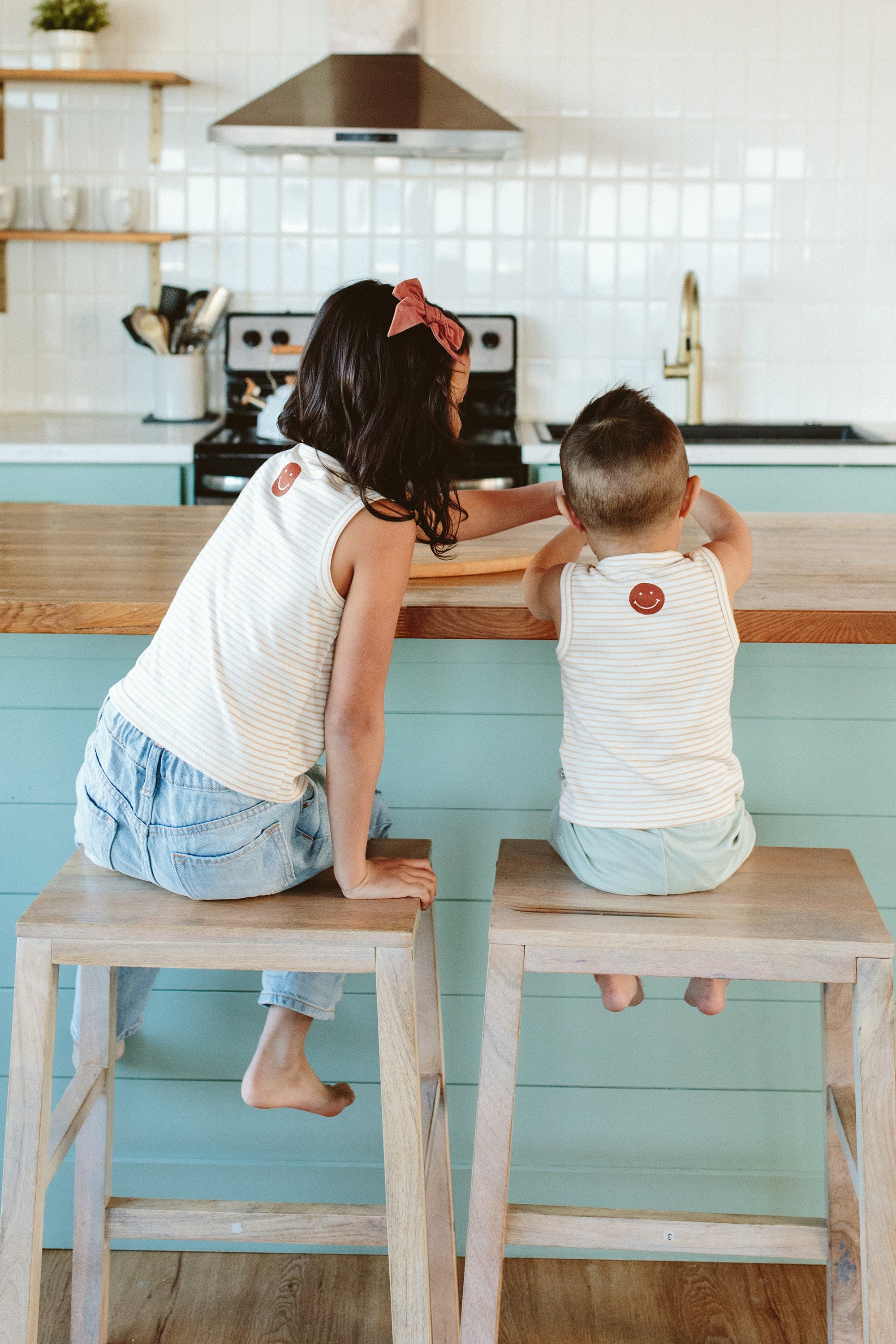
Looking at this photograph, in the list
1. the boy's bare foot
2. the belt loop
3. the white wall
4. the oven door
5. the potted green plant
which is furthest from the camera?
the white wall

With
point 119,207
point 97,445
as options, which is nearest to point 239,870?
point 97,445

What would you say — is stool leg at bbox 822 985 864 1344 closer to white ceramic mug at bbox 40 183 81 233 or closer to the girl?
the girl

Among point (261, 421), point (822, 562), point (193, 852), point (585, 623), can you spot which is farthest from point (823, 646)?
point (261, 421)

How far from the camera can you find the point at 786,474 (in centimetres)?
296

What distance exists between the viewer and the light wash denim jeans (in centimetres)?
124

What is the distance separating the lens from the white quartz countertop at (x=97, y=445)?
2908mm

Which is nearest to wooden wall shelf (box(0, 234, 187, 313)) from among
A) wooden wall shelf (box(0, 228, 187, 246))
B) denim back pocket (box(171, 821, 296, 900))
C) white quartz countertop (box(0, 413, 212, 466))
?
wooden wall shelf (box(0, 228, 187, 246))

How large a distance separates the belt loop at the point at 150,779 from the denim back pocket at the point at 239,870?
55 millimetres

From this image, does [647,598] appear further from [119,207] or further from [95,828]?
[119,207]

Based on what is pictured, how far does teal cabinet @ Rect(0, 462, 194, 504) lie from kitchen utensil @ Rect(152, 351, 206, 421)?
0.54 m

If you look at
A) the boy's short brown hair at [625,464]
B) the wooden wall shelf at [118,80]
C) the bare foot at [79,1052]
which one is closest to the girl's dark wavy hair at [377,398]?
the boy's short brown hair at [625,464]

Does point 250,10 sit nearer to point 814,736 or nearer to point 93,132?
point 93,132

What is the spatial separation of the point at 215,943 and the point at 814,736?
2.68ft

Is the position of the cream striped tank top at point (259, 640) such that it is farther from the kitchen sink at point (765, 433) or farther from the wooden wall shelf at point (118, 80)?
the wooden wall shelf at point (118, 80)
